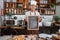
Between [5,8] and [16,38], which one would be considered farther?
[5,8]

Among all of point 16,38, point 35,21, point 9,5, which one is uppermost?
point 9,5

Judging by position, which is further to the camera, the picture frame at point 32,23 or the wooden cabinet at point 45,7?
the wooden cabinet at point 45,7

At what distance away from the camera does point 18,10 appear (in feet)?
23.7

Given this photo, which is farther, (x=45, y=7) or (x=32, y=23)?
(x=45, y=7)

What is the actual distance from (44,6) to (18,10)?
4.21 feet

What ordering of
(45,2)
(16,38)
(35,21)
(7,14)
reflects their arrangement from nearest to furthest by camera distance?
(16,38)
(35,21)
(7,14)
(45,2)

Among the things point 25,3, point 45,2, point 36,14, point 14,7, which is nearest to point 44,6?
point 45,2

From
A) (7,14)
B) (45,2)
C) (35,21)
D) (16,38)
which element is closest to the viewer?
(16,38)

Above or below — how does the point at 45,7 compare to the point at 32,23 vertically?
above

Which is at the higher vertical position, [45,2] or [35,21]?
[45,2]

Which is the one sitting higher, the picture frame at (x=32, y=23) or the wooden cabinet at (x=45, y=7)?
the wooden cabinet at (x=45, y=7)

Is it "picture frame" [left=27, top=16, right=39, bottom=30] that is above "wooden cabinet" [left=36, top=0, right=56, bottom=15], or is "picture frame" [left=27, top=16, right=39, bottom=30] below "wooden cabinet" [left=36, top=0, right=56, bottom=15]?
below

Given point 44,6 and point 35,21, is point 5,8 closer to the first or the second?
point 44,6

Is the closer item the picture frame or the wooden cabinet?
the picture frame
